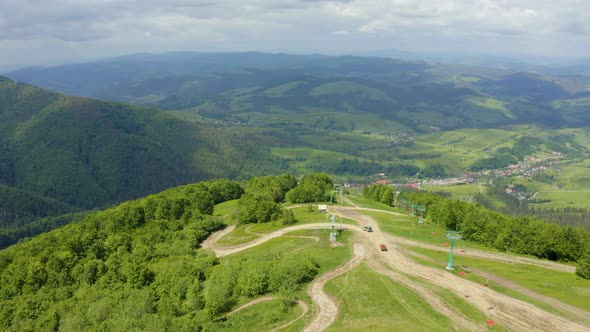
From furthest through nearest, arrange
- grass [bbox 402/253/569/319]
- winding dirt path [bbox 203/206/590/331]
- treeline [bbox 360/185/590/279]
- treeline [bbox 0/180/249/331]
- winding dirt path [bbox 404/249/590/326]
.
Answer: treeline [bbox 360/185/590/279] < treeline [bbox 0/180/249/331] < grass [bbox 402/253/569/319] < winding dirt path [bbox 404/249/590/326] < winding dirt path [bbox 203/206/590/331]

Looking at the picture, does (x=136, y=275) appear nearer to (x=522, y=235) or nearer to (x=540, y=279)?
(x=540, y=279)

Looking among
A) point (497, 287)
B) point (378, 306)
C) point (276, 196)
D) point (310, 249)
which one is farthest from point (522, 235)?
point (276, 196)

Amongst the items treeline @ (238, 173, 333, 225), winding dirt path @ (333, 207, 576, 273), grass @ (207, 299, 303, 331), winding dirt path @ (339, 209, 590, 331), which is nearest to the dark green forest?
grass @ (207, 299, 303, 331)

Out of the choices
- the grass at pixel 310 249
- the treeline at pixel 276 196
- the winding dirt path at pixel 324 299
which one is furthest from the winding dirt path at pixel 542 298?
the treeline at pixel 276 196

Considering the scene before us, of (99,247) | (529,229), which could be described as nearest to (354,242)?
(529,229)

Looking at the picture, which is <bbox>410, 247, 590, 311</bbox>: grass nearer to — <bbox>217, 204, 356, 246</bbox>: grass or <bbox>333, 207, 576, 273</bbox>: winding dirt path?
<bbox>333, 207, 576, 273</bbox>: winding dirt path

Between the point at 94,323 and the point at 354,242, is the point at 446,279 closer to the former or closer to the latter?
the point at 354,242
